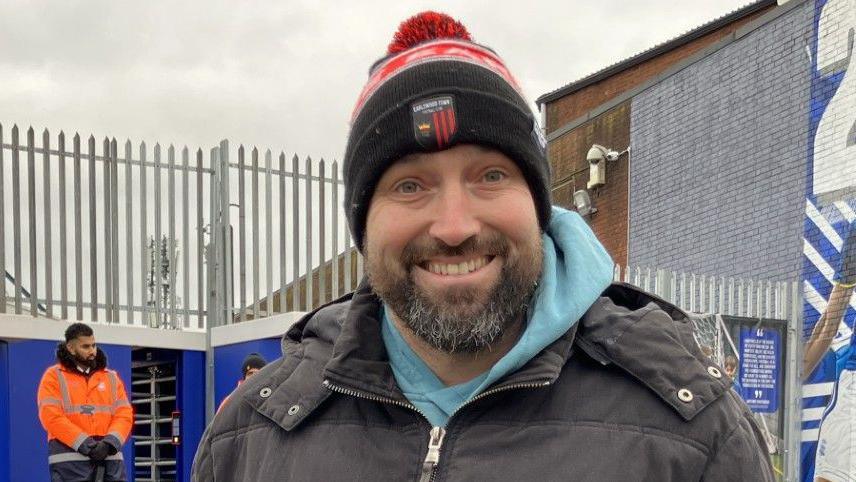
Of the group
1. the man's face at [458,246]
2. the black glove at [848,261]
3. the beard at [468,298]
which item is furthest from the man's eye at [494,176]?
the black glove at [848,261]

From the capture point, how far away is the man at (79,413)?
7.45 meters

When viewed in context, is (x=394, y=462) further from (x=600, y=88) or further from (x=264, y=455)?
(x=600, y=88)

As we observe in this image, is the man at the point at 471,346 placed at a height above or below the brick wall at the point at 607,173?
below

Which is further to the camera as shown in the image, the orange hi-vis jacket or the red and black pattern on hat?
the orange hi-vis jacket

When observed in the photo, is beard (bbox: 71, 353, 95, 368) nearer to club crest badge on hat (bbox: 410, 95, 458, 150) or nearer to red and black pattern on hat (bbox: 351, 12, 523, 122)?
red and black pattern on hat (bbox: 351, 12, 523, 122)

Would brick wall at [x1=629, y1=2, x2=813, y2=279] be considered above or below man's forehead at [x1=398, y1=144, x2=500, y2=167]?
above

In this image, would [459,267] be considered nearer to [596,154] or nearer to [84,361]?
[84,361]

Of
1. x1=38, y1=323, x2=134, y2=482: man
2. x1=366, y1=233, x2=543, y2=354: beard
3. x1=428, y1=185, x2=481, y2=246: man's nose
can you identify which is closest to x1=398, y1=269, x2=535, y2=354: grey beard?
x1=366, y1=233, x2=543, y2=354: beard

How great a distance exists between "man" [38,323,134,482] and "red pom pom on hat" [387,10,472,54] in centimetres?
592

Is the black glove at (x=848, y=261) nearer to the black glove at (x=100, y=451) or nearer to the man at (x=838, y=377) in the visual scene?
the man at (x=838, y=377)

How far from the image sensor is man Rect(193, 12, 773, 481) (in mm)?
1760

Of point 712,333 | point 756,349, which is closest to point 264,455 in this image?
point 712,333

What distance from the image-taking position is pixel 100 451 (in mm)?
7520

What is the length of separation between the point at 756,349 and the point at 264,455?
10068mm
